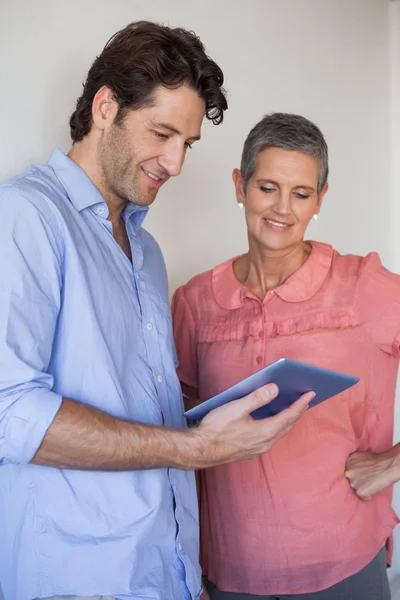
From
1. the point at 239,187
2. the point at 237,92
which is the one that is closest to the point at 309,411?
the point at 239,187

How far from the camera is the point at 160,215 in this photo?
2.11m

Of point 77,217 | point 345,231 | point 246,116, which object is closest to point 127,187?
point 77,217

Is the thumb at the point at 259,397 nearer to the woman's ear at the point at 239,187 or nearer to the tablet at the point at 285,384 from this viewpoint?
the tablet at the point at 285,384

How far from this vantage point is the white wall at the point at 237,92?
1.62 m

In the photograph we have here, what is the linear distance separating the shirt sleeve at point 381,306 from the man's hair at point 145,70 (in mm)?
584

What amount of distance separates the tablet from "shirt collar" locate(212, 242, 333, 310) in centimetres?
34

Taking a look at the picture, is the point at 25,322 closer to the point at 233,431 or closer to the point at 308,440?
the point at 233,431

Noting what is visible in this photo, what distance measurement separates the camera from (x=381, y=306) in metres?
1.70

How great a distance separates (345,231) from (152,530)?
1924 millimetres

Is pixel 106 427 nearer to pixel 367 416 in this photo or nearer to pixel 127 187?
pixel 127 187

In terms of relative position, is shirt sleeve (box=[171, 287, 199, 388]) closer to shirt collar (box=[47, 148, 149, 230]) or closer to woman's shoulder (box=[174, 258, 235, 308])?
woman's shoulder (box=[174, 258, 235, 308])

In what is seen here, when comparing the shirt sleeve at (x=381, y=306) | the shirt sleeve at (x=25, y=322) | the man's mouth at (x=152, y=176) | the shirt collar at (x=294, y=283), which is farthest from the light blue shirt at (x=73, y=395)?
the shirt sleeve at (x=381, y=306)

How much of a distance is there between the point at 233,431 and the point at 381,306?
570mm

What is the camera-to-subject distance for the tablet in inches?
50.1
